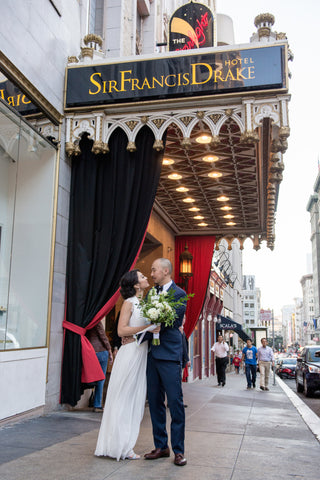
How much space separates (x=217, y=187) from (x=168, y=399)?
8694mm

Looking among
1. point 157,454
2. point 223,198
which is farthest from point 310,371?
point 157,454

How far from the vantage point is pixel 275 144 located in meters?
8.19

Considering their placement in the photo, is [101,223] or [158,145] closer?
[158,145]

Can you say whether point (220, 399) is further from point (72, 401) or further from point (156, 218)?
point (156, 218)

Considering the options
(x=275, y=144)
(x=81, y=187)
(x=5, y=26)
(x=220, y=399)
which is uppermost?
(x=5, y=26)

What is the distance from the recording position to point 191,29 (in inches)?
393

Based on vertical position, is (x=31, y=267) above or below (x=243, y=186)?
below

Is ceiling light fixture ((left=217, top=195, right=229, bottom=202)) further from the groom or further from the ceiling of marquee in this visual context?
the groom

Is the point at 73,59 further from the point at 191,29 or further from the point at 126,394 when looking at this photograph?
the point at 126,394

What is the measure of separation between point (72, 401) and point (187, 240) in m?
10.3

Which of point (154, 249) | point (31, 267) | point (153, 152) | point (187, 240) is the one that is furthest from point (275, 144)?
point (187, 240)

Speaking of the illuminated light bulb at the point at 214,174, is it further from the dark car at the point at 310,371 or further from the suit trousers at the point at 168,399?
the suit trousers at the point at 168,399

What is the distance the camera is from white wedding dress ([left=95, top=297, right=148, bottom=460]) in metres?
4.71

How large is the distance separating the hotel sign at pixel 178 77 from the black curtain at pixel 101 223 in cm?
73
